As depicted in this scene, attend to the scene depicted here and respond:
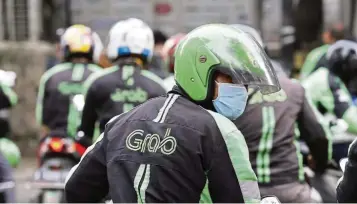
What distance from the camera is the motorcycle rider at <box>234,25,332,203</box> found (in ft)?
16.4

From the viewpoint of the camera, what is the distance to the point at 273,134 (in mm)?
5051

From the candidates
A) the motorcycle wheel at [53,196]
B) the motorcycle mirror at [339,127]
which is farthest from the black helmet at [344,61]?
the motorcycle wheel at [53,196]

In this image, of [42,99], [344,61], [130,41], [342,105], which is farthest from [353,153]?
[42,99]

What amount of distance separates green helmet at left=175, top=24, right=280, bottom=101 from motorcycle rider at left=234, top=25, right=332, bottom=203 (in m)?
1.42

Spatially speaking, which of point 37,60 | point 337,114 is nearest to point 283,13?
point 37,60

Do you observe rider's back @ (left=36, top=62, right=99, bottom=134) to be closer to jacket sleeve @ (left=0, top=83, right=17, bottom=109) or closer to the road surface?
jacket sleeve @ (left=0, top=83, right=17, bottom=109)

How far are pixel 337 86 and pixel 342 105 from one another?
0.14 metres

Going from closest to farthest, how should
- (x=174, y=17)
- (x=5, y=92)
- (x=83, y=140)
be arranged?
(x=83, y=140)
(x=5, y=92)
(x=174, y=17)

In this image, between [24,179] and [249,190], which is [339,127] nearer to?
[249,190]

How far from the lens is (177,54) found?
12.0 feet

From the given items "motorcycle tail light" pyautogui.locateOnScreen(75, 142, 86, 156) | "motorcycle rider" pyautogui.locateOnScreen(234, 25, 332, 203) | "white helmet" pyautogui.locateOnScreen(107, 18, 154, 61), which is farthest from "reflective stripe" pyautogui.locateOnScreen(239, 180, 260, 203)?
"motorcycle tail light" pyautogui.locateOnScreen(75, 142, 86, 156)

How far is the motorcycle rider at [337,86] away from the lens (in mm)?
6957

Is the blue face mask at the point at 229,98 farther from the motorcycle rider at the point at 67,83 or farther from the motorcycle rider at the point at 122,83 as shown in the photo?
the motorcycle rider at the point at 67,83

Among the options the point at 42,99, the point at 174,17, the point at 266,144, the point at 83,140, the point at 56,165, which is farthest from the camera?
the point at 174,17
